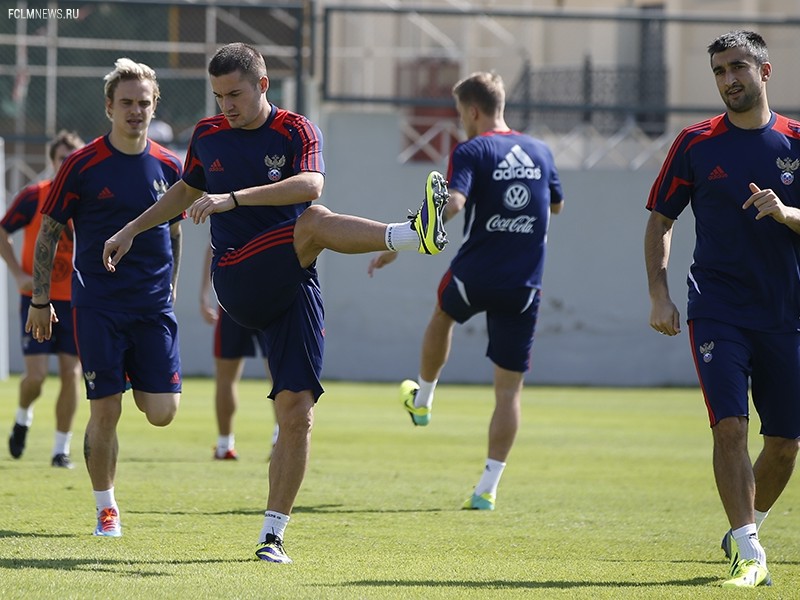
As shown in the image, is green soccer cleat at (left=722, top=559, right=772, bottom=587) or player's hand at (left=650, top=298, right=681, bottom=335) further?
player's hand at (left=650, top=298, right=681, bottom=335)

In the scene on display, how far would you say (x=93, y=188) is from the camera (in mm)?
7180

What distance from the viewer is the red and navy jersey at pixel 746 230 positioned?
19.7 feet

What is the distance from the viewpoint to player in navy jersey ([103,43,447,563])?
19.3 ft

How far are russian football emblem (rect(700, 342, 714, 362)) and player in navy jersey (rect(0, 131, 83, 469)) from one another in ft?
17.5

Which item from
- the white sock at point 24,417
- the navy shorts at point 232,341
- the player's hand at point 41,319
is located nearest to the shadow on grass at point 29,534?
the player's hand at point 41,319

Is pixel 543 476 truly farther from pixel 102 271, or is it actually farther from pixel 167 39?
pixel 167 39

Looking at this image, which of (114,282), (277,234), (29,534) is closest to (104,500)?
(29,534)

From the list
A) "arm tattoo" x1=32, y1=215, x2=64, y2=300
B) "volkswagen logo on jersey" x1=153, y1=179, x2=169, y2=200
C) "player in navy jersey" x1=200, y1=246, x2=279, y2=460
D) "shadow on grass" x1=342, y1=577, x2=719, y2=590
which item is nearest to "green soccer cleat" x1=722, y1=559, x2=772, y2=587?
"shadow on grass" x1=342, y1=577, x2=719, y2=590

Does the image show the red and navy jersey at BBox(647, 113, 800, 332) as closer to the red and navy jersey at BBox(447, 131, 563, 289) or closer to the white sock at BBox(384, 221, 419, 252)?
the white sock at BBox(384, 221, 419, 252)

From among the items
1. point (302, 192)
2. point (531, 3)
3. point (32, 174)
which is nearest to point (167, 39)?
point (32, 174)

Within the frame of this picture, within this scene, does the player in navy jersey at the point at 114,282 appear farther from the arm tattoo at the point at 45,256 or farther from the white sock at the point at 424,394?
the white sock at the point at 424,394

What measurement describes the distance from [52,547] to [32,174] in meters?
15.3

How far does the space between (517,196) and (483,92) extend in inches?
28.2

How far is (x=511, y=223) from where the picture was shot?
8531mm
